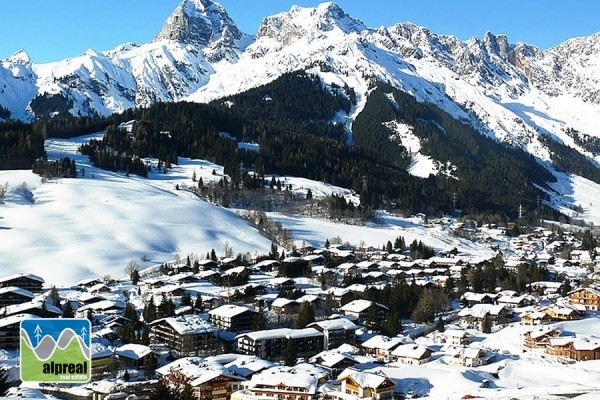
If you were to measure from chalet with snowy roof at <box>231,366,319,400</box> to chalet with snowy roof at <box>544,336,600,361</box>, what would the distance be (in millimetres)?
19904

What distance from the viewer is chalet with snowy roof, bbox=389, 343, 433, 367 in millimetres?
45656

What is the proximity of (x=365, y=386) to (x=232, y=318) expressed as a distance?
62.6ft

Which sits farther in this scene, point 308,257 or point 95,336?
point 308,257

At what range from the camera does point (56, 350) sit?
11391 mm

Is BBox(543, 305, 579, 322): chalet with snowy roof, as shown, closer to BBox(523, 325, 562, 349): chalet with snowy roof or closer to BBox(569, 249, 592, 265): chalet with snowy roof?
BBox(523, 325, 562, 349): chalet with snowy roof

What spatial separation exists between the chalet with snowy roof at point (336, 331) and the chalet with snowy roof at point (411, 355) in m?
6.15

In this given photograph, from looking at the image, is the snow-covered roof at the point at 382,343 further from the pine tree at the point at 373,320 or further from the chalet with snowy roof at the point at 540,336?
the chalet with snowy roof at the point at 540,336

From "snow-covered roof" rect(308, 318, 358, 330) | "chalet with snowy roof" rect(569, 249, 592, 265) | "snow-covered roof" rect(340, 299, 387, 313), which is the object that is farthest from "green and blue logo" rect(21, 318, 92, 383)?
"chalet with snowy roof" rect(569, 249, 592, 265)

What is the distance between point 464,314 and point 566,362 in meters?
14.7

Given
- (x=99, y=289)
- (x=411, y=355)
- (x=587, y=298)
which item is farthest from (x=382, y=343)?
(x=99, y=289)

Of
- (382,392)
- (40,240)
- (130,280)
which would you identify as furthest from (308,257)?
(382,392)

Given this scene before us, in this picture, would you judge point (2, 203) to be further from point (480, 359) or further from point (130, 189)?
point (480, 359)

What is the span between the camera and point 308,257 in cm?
8594

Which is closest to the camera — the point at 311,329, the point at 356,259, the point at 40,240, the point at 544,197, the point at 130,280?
the point at 311,329
